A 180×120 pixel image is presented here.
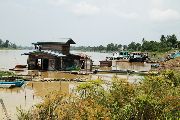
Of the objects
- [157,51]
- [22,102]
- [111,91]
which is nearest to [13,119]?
[22,102]

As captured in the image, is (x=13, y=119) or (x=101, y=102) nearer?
(x=101, y=102)

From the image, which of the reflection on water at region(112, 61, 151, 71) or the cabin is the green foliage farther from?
the reflection on water at region(112, 61, 151, 71)

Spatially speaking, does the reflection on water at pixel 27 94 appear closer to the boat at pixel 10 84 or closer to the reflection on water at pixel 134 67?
the boat at pixel 10 84

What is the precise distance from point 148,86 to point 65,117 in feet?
17.8

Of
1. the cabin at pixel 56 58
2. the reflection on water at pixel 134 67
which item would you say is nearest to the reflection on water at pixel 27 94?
the cabin at pixel 56 58

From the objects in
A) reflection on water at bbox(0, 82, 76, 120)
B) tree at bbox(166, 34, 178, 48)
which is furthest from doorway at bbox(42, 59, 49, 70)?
tree at bbox(166, 34, 178, 48)

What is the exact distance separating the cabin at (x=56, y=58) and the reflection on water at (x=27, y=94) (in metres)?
11.5

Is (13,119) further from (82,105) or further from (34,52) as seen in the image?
(34,52)

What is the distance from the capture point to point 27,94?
29688 mm

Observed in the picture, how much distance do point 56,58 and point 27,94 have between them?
59.6 ft

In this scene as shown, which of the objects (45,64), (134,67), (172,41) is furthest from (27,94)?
(172,41)

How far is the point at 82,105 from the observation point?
1044cm

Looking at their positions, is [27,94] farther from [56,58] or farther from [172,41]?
[172,41]

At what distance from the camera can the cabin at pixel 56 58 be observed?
47625mm
